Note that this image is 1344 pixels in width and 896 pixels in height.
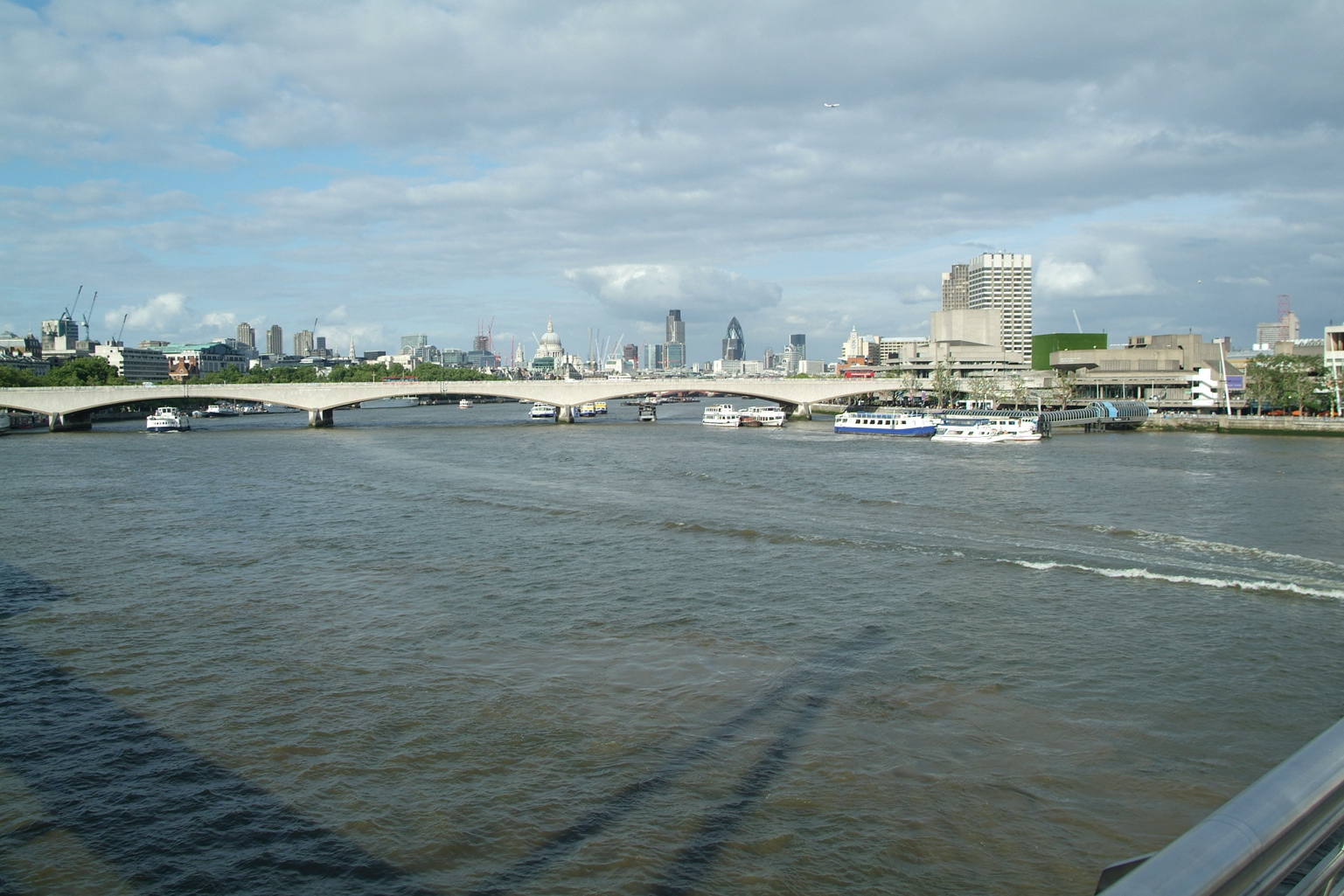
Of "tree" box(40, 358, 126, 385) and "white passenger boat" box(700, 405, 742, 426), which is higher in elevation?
"tree" box(40, 358, 126, 385)

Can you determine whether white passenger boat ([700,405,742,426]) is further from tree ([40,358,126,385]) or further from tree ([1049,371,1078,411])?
tree ([40,358,126,385])

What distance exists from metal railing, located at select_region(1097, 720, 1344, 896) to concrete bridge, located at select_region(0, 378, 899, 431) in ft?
231

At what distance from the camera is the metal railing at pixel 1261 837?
1.73m

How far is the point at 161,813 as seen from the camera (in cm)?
918

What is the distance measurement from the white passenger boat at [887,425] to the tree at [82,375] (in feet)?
286

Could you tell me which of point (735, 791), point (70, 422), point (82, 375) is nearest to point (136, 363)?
point (82, 375)

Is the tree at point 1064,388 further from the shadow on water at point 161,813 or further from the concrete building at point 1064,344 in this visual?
the shadow on water at point 161,813

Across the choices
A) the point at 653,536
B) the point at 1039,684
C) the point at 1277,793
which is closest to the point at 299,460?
the point at 653,536

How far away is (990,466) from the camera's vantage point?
42281 mm

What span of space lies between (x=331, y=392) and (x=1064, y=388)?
67.5 meters

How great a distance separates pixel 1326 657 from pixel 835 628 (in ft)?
22.9

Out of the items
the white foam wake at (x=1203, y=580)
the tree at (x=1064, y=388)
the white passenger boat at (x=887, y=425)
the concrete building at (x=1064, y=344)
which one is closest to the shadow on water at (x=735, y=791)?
the white foam wake at (x=1203, y=580)

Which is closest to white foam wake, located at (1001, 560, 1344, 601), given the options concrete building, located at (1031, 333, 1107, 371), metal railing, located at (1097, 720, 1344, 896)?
metal railing, located at (1097, 720, 1344, 896)

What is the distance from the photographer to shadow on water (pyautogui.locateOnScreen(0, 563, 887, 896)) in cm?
807
